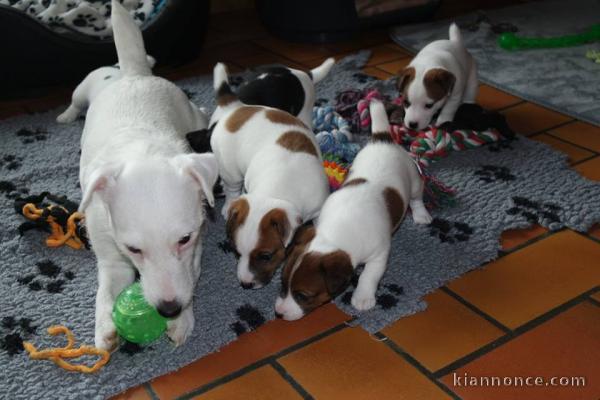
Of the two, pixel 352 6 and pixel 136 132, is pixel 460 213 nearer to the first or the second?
pixel 136 132

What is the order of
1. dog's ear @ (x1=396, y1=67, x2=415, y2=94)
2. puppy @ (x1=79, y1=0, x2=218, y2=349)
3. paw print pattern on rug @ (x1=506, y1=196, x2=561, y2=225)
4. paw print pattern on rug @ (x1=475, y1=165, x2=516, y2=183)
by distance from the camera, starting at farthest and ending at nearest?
dog's ear @ (x1=396, y1=67, x2=415, y2=94) → paw print pattern on rug @ (x1=475, y1=165, x2=516, y2=183) → paw print pattern on rug @ (x1=506, y1=196, x2=561, y2=225) → puppy @ (x1=79, y1=0, x2=218, y2=349)

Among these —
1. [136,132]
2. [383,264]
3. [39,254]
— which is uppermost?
[136,132]

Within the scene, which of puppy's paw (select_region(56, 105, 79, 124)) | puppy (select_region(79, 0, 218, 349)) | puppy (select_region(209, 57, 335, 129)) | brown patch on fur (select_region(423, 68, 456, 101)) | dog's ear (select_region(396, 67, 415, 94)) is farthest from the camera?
puppy's paw (select_region(56, 105, 79, 124))

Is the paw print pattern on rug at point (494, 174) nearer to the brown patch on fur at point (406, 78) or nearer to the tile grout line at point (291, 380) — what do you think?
the brown patch on fur at point (406, 78)

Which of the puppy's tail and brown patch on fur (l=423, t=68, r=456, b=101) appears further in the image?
brown patch on fur (l=423, t=68, r=456, b=101)

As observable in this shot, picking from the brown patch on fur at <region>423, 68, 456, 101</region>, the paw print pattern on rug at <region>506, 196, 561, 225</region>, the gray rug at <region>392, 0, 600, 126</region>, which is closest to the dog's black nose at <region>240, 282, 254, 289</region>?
the paw print pattern on rug at <region>506, 196, 561, 225</region>

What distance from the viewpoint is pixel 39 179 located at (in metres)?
3.21

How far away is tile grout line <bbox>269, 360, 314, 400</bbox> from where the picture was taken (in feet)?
6.52

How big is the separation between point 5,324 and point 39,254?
45 centimetres

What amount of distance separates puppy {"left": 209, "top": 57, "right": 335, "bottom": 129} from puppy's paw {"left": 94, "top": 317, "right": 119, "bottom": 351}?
4.13ft

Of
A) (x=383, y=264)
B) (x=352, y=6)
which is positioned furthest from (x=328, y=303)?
(x=352, y=6)

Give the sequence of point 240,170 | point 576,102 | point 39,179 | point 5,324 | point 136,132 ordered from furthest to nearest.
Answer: point 576,102, point 39,179, point 240,170, point 136,132, point 5,324

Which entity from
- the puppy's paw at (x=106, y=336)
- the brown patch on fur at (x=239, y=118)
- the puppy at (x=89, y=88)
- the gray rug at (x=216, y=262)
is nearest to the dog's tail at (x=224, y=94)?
the brown patch on fur at (x=239, y=118)

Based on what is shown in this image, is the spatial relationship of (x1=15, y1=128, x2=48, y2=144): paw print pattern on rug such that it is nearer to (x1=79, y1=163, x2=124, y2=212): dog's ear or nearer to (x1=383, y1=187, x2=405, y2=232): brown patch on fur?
(x1=79, y1=163, x2=124, y2=212): dog's ear
